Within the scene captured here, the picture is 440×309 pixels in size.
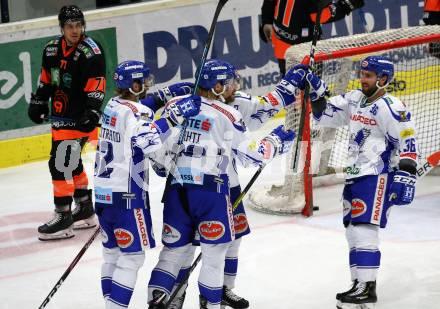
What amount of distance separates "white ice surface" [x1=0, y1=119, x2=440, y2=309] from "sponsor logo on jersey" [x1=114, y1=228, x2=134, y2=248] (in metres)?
0.74

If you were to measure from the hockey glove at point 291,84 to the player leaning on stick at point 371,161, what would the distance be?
7 centimetres

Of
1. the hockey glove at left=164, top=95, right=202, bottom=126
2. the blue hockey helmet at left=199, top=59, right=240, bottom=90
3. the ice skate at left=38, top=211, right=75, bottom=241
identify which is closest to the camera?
the hockey glove at left=164, top=95, right=202, bottom=126

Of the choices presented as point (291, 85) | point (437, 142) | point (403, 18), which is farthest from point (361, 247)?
point (403, 18)

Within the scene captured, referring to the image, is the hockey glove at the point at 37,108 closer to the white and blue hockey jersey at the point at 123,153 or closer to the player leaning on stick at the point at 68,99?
the player leaning on stick at the point at 68,99

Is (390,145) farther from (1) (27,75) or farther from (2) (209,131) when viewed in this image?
(1) (27,75)

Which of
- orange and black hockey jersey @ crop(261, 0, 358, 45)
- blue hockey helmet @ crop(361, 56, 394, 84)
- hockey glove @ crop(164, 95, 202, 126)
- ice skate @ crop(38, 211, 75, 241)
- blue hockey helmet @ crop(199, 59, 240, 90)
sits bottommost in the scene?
ice skate @ crop(38, 211, 75, 241)

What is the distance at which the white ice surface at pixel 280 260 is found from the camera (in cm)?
610

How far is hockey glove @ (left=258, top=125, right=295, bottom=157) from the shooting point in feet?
17.5

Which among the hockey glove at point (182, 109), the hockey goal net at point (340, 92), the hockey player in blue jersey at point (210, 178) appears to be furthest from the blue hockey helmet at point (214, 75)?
the hockey goal net at point (340, 92)

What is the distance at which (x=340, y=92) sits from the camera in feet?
26.4

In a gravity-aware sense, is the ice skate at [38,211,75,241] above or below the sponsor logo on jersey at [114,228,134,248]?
below

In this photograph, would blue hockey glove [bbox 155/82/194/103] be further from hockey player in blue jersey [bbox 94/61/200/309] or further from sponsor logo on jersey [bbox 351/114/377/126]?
sponsor logo on jersey [bbox 351/114/377/126]

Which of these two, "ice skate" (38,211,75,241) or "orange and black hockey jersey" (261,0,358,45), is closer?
"ice skate" (38,211,75,241)

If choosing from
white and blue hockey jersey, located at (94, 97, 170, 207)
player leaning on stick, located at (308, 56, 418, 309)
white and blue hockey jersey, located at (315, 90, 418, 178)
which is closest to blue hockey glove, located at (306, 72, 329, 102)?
player leaning on stick, located at (308, 56, 418, 309)
